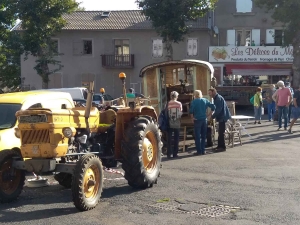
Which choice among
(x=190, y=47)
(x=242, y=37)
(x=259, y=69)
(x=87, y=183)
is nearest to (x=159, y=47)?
(x=190, y=47)

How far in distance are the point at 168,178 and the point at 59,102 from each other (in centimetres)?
274

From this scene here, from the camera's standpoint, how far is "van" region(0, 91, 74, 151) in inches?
402

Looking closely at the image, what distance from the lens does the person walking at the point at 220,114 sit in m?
14.9

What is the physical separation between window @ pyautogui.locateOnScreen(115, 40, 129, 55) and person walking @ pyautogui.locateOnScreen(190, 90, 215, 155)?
3350 centimetres

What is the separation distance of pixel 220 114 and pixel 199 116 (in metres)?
0.86

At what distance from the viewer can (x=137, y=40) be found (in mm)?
47156

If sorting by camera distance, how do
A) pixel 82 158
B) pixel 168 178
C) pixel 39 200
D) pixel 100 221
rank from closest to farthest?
pixel 100 221
pixel 82 158
pixel 39 200
pixel 168 178

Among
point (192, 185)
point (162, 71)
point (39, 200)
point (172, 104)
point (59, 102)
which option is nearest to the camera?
point (39, 200)

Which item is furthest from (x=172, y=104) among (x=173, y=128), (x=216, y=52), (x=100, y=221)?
(x=216, y=52)

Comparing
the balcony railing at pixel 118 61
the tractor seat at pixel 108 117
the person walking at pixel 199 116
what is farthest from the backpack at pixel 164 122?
the balcony railing at pixel 118 61

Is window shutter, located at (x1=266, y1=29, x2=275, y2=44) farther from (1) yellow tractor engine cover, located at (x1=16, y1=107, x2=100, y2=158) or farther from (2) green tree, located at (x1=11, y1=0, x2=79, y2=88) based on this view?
(1) yellow tractor engine cover, located at (x1=16, y1=107, x2=100, y2=158)

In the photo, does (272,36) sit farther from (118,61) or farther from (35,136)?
(35,136)

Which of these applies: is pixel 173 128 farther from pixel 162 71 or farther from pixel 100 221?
pixel 100 221

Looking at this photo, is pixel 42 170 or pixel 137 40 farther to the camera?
pixel 137 40
